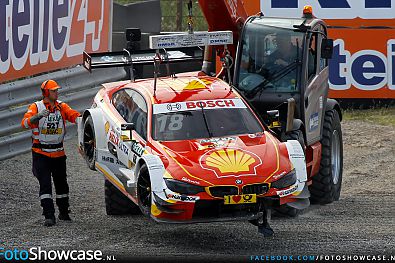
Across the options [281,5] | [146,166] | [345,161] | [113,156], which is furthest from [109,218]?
[281,5]

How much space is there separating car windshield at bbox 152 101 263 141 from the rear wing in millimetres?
876

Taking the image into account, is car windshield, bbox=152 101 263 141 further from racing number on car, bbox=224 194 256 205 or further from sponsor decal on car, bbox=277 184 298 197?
racing number on car, bbox=224 194 256 205

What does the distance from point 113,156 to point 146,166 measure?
4.70 feet

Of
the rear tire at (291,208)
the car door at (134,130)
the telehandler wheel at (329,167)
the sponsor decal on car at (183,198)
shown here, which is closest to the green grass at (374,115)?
the telehandler wheel at (329,167)

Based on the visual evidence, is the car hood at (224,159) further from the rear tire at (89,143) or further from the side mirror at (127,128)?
the rear tire at (89,143)

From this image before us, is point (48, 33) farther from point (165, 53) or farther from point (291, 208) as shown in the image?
point (291, 208)

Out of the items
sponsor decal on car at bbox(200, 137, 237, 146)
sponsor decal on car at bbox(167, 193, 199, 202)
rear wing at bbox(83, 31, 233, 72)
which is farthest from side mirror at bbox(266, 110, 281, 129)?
sponsor decal on car at bbox(167, 193, 199, 202)

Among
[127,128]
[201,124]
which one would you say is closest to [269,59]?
[201,124]

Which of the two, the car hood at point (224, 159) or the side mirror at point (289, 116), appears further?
the side mirror at point (289, 116)

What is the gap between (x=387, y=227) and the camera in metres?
12.7

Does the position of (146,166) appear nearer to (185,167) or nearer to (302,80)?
(185,167)

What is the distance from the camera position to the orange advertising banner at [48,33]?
55.1 ft

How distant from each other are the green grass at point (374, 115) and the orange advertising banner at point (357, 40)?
0.28 m

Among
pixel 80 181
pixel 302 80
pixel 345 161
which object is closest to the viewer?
pixel 302 80
